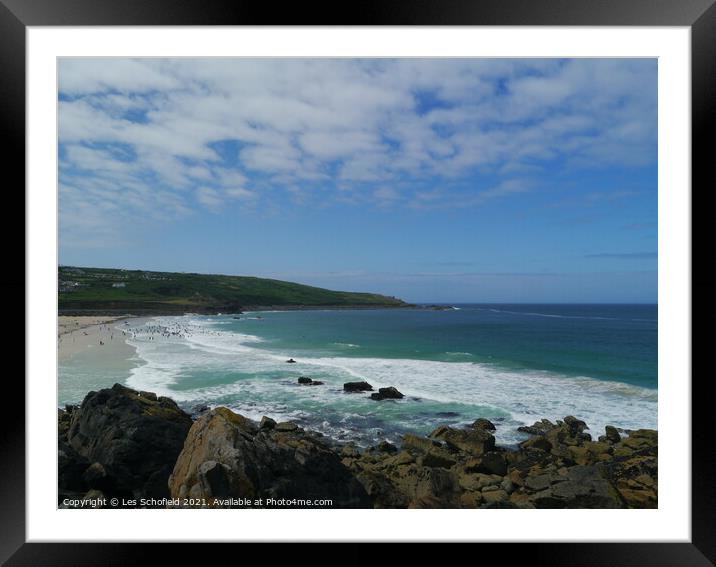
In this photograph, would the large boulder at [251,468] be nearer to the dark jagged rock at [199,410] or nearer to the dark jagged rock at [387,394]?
the dark jagged rock at [199,410]

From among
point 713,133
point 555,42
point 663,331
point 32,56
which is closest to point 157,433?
point 32,56

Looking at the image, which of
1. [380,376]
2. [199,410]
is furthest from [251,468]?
[380,376]

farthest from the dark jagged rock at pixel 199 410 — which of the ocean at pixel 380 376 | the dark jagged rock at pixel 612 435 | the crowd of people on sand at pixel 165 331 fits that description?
the dark jagged rock at pixel 612 435

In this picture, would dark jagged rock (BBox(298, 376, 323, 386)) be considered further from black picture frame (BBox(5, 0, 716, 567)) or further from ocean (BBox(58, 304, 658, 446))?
black picture frame (BBox(5, 0, 716, 567))

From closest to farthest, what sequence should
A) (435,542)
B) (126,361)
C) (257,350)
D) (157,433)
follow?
1. (435,542)
2. (157,433)
3. (126,361)
4. (257,350)

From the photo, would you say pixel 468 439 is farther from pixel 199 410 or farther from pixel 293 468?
pixel 199 410

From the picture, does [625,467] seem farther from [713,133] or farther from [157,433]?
[157,433]
